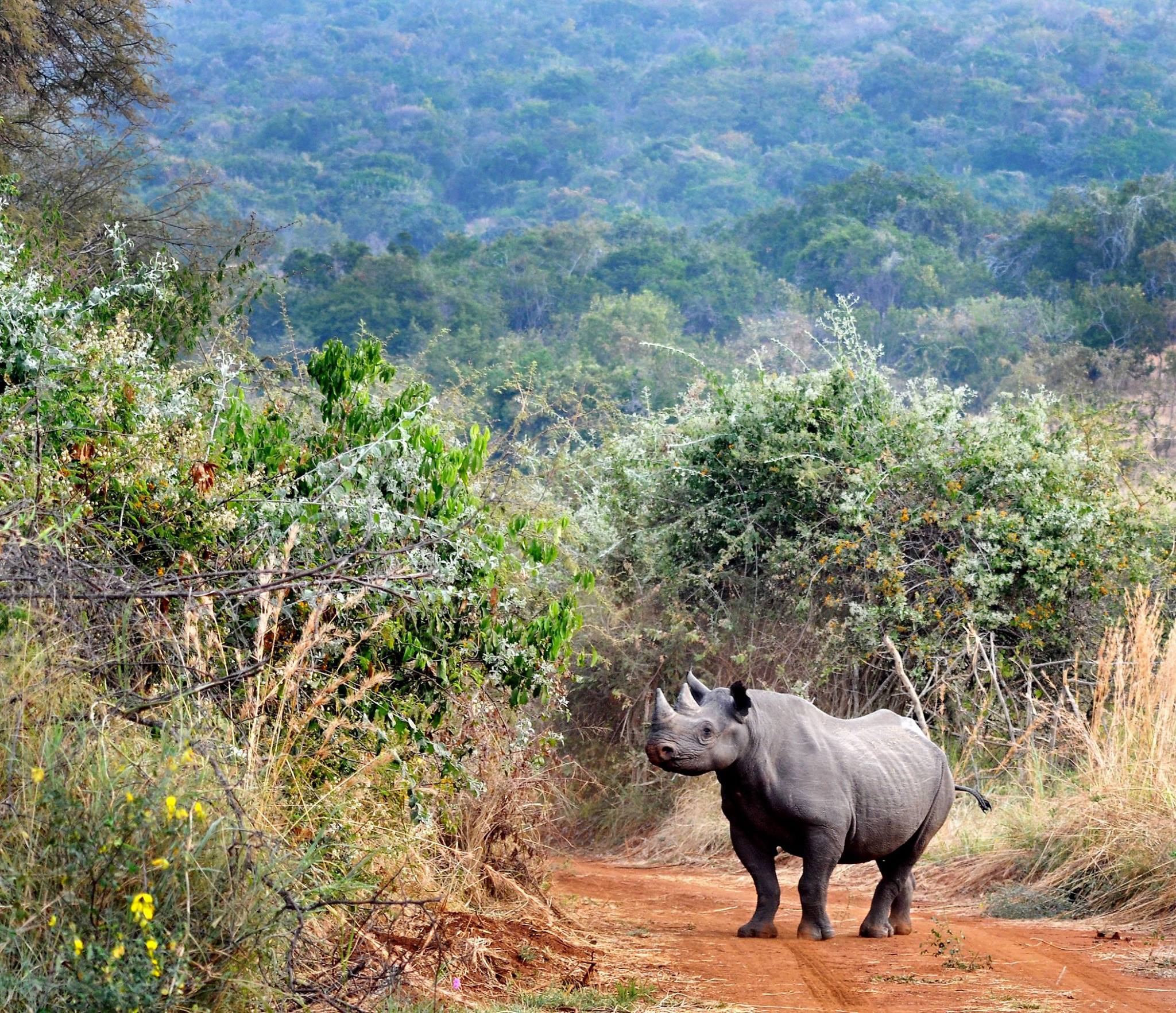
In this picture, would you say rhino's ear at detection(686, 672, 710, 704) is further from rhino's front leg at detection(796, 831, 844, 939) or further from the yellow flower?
the yellow flower

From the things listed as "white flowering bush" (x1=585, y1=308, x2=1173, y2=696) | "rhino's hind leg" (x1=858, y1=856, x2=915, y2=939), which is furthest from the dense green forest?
"rhino's hind leg" (x1=858, y1=856, x2=915, y2=939)

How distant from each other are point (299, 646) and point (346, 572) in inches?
49.9

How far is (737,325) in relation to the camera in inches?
1865

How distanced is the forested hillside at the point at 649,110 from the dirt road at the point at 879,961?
51.8m

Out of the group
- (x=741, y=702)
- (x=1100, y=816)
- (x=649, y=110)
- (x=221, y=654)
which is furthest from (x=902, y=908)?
(x=649, y=110)

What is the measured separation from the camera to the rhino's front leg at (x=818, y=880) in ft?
24.1

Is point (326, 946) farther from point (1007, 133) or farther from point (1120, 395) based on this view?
point (1007, 133)

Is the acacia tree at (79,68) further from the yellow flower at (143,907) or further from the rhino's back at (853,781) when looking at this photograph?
the yellow flower at (143,907)

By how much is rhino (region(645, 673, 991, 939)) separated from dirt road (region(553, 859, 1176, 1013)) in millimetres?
231

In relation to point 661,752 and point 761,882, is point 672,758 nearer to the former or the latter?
point 661,752

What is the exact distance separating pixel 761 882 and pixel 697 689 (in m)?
1.06

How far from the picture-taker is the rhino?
7.35 meters

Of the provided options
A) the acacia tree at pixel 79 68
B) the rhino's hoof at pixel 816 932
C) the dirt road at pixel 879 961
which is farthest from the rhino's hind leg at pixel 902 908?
the acacia tree at pixel 79 68

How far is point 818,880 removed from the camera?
734 centimetres
